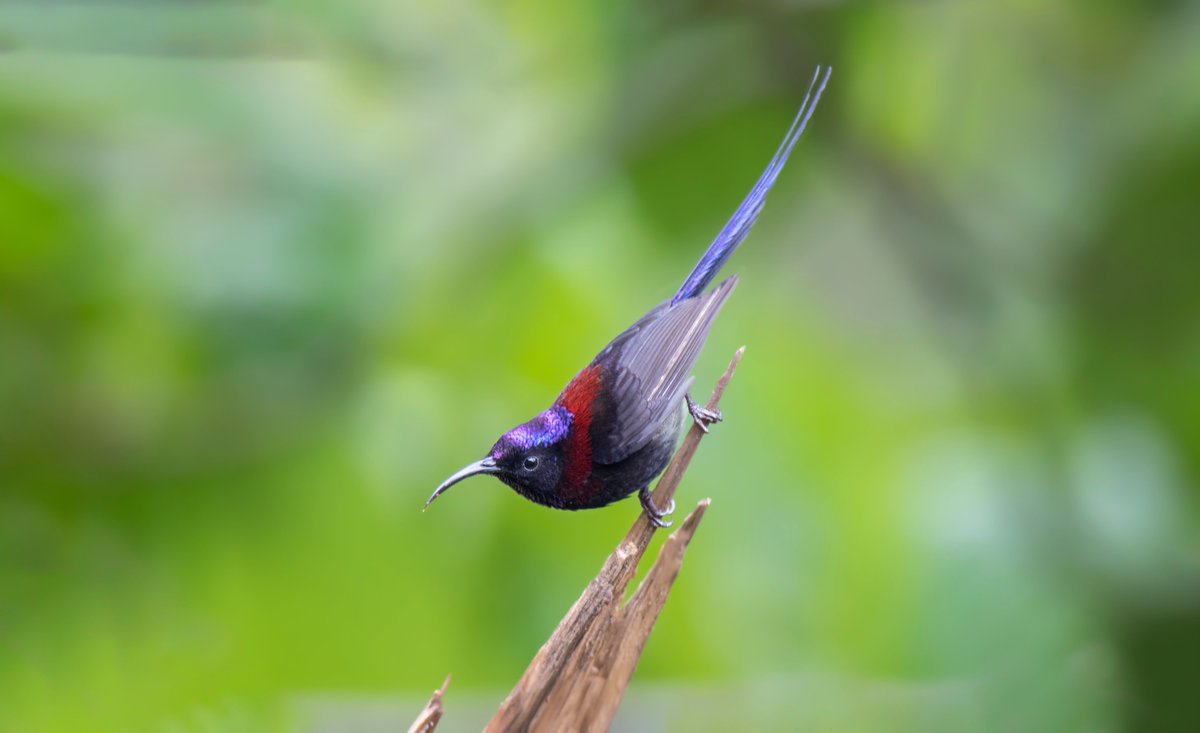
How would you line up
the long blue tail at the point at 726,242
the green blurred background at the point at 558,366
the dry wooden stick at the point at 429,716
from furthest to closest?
the green blurred background at the point at 558,366
the long blue tail at the point at 726,242
the dry wooden stick at the point at 429,716

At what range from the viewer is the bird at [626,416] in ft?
1.71

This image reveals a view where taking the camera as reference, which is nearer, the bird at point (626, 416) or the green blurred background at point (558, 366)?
Result: the bird at point (626, 416)

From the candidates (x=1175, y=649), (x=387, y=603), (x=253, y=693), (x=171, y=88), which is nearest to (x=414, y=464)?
(x=387, y=603)

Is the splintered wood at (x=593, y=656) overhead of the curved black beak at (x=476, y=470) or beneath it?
beneath

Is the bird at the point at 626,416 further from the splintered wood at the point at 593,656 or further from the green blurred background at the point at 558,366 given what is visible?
the green blurred background at the point at 558,366

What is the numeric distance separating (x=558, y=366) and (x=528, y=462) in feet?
1.78

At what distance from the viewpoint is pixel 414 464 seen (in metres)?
1.05

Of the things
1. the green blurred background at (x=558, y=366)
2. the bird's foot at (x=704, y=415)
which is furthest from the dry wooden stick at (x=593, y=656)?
the green blurred background at (x=558, y=366)

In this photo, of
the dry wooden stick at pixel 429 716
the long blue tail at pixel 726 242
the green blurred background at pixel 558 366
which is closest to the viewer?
the dry wooden stick at pixel 429 716

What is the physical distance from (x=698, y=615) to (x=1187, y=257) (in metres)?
0.54

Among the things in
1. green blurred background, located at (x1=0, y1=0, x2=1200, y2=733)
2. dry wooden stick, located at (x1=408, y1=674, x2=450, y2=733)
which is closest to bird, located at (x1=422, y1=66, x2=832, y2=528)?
dry wooden stick, located at (x1=408, y1=674, x2=450, y2=733)

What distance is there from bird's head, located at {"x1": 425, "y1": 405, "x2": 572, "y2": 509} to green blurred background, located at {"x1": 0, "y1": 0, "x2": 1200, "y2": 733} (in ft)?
1.55

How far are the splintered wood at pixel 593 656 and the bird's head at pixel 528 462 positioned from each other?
0.05 meters

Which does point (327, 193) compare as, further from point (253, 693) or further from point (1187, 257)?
point (1187, 257)
